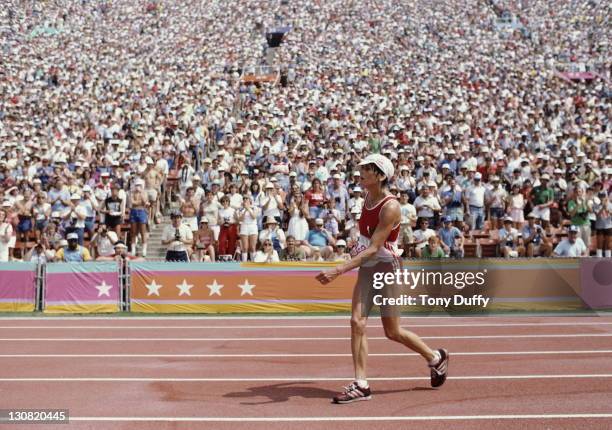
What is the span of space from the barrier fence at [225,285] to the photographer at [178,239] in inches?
26.8

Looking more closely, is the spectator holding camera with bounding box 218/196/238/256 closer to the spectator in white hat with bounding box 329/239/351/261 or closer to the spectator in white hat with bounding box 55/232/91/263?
the spectator in white hat with bounding box 329/239/351/261

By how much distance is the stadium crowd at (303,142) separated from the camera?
1730cm

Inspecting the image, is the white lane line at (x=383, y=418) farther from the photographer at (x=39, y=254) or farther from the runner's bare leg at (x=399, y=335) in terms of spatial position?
the photographer at (x=39, y=254)

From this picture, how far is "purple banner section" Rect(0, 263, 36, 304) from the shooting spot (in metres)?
15.9

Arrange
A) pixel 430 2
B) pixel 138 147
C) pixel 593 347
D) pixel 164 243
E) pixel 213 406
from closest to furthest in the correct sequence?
pixel 213 406, pixel 593 347, pixel 164 243, pixel 138 147, pixel 430 2

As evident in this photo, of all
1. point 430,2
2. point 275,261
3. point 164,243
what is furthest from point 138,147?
point 430,2

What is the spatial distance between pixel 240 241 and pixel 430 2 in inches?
1309

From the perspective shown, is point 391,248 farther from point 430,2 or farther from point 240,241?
point 430,2

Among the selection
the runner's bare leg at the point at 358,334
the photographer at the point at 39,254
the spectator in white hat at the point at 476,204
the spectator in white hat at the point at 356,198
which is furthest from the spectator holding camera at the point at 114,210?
the runner's bare leg at the point at 358,334

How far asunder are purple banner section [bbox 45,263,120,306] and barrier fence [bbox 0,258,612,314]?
0.7 inches

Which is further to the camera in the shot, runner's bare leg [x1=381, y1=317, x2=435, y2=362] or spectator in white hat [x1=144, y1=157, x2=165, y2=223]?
spectator in white hat [x1=144, y1=157, x2=165, y2=223]

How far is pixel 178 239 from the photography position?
16.8 metres

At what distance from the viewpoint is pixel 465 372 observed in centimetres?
924

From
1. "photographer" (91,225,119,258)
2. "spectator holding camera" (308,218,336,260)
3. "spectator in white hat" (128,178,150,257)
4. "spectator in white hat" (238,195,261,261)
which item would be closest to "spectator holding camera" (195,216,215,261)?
"spectator in white hat" (238,195,261,261)
